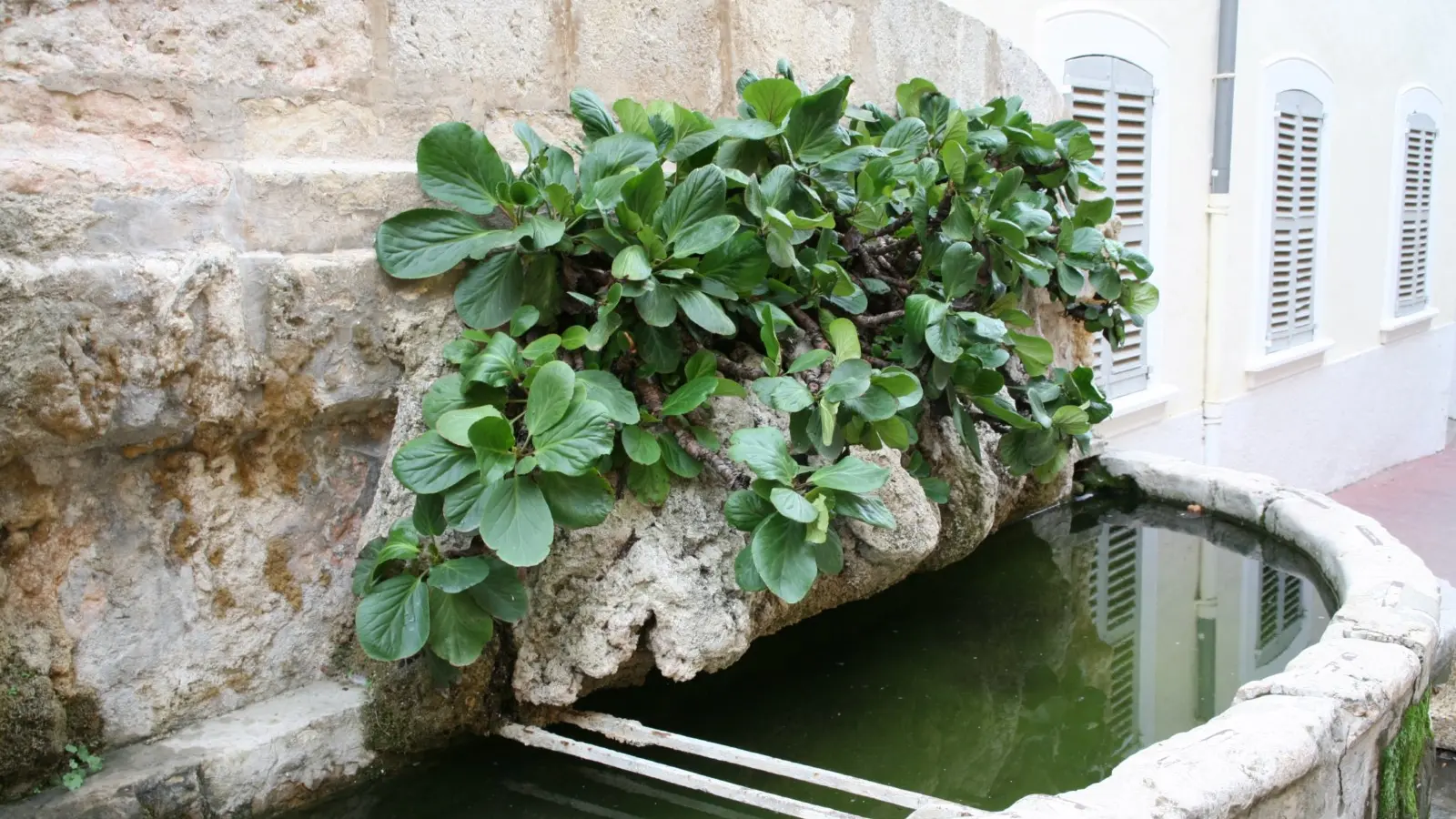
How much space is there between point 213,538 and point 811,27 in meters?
1.69

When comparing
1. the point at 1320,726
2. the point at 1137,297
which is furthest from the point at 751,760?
the point at 1137,297

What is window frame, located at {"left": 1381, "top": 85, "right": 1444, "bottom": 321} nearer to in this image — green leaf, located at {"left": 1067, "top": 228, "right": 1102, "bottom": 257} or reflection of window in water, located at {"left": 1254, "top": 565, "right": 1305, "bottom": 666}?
reflection of window in water, located at {"left": 1254, "top": 565, "right": 1305, "bottom": 666}

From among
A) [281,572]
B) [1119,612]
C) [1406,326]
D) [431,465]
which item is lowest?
[1406,326]

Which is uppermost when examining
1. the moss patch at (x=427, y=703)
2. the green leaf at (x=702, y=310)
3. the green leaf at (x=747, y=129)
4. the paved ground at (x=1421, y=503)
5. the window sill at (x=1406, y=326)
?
the green leaf at (x=747, y=129)

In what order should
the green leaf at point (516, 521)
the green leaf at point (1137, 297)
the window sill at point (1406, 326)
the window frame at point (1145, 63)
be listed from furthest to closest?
1. the window sill at point (1406, 326)
2. the window frame at point (1145, 63)
3. the green leaf at point (1137, 297)
4. the green leaf at point (516, 521)

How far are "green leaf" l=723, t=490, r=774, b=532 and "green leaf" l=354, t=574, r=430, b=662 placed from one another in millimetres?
450

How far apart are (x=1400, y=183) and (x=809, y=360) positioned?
7.93 m

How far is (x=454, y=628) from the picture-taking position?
1630 mm

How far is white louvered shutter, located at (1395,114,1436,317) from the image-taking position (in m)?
8.26

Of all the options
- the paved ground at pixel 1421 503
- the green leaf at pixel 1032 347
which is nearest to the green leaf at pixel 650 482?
the green leaf at pixel 1032 347

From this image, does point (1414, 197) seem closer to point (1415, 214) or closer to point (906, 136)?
point (1415, 214)

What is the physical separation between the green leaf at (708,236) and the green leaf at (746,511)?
0.40 metres

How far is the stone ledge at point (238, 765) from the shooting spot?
5.16ft

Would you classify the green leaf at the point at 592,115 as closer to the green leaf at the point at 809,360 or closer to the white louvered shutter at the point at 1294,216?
the green leaf at the point at 809,360
